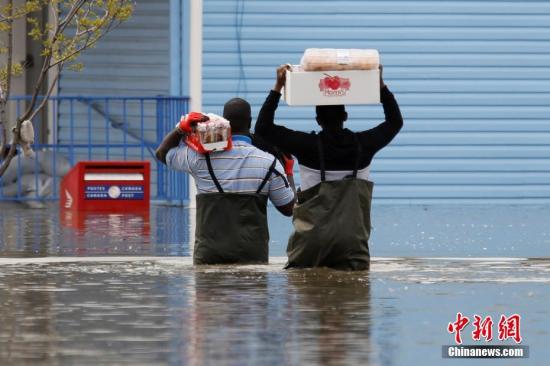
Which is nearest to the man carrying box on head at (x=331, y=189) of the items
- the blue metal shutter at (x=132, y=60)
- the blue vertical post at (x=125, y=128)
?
the blue vertical post at (x=125, y=128)

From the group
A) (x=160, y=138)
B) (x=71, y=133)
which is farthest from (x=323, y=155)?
(x=71, y=133)

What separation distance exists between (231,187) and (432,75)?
12.1 m

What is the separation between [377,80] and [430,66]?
1201 cm

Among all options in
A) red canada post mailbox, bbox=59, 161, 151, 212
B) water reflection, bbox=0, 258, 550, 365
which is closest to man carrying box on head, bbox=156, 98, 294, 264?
water reflection, bbox=0, 258, 550, 365

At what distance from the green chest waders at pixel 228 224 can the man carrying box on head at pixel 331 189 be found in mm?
394

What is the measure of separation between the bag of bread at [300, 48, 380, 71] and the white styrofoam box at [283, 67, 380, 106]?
0.10 feet

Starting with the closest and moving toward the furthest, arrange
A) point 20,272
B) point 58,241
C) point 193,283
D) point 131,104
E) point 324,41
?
point 193,283, point 20,272, point 58,241, point 324,41, point 131,104

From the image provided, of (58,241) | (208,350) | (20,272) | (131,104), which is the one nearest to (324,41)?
(131,104)

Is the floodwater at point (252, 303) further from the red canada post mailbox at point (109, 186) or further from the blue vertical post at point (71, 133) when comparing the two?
the blue vertical post at point (71, 133)

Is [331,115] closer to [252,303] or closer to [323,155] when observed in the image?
[323,155]

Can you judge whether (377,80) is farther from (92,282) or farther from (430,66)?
(430,66)

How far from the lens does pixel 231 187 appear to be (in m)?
11.5

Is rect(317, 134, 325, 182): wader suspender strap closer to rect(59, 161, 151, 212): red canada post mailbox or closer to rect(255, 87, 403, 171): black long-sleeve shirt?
rect(255, 87, 403, 171): black long-sleeve shirt

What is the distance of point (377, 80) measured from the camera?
37.4 feet
